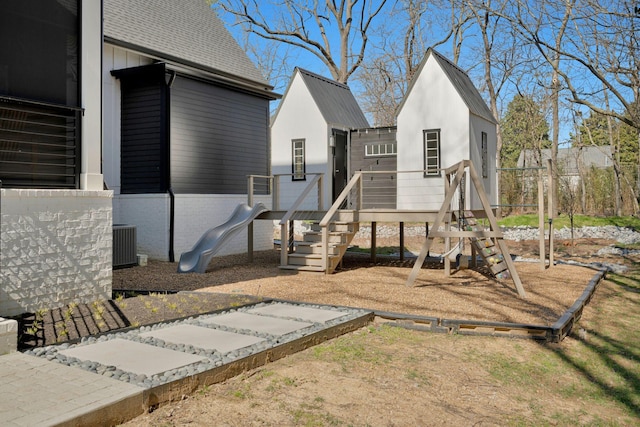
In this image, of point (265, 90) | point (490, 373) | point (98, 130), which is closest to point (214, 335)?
point (490, 373)

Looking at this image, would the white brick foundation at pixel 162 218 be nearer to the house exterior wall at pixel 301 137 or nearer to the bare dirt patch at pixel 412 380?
the bare dirt patch at pixel 412 380

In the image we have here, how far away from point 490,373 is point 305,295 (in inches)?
148

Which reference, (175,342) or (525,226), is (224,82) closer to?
(175,342)

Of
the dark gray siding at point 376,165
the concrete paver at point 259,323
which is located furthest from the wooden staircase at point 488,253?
the dark gray siding at point 376,165

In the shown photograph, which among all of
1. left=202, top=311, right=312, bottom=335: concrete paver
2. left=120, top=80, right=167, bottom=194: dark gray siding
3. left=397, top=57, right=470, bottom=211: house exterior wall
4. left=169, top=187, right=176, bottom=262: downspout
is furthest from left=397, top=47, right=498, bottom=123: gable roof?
left=202, top=311, right=312, bottom=335: concrete paver

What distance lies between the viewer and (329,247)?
35.3 ft

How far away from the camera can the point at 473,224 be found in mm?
10203

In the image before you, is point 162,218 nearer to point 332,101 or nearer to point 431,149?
point 431,149

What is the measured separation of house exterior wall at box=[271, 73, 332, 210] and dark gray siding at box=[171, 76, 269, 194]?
2.66 m

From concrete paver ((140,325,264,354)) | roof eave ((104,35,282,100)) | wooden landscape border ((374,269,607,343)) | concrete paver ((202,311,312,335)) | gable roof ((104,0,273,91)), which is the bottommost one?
wooden landscape border ((374,269,607,343))

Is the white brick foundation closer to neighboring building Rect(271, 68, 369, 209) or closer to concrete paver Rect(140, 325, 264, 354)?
neighboring building Rect(271, 68, 369, 209)

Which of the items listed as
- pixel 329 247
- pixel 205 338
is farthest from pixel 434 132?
pixel 205 338

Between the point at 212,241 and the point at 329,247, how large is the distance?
2473mm

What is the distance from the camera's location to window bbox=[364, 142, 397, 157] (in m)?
17.8
